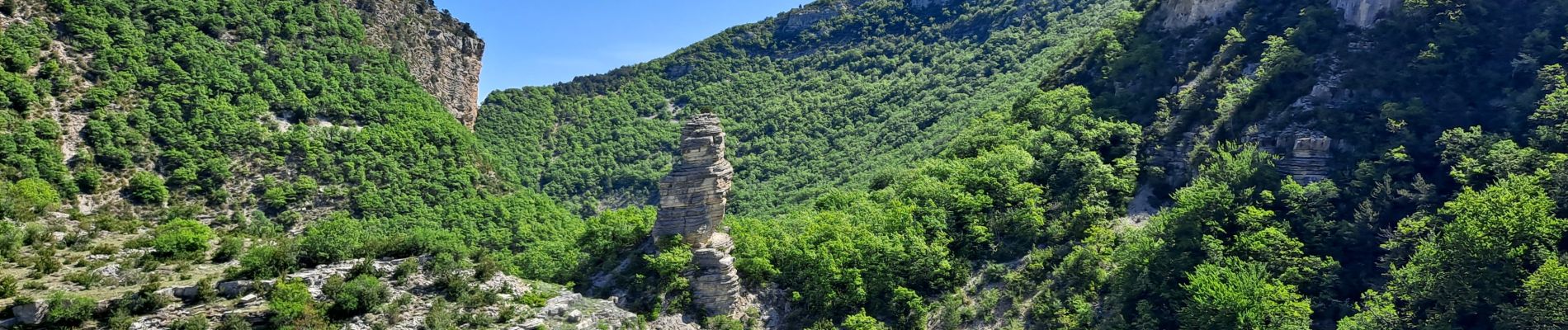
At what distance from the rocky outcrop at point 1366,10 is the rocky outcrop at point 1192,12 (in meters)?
9.84

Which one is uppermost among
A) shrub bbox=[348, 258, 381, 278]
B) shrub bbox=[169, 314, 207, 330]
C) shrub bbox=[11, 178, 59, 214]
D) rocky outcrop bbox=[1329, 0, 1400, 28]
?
shrub bbox=[11, 178, 59, 214]

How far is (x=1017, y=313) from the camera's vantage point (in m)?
41.9

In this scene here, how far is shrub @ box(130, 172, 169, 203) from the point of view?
46.2 m

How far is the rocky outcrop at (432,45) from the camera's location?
81.3 m

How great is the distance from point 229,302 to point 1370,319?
130 ft

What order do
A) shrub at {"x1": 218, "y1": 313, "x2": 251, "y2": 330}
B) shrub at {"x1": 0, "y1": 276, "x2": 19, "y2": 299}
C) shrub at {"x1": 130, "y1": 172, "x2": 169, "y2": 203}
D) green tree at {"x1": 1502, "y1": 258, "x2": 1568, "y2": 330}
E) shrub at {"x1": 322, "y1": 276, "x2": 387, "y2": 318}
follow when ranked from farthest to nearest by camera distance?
shrub at {"x1": 130, "y1": 172, "x2": 169, "y2": 203} → shrub at {"x1": 322, "y1": 276, "x2": 387, "y2": 318} → green tree at {"x1": 1502, "y1": 258, "x2": 1568, "y2": 330} → shrub at {"x1": 218, "y1": 313, "x2": 251, "y2": 330} → shrub at {"x1": 0, "y1": 276, "x2": 19, "y2": 299}

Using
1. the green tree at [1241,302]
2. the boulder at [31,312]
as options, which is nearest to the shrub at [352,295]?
the boulder at [31,312]

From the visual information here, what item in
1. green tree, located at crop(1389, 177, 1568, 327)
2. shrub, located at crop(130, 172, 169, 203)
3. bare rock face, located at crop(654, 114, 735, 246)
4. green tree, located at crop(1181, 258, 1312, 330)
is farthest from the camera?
shrub, located at crop(130, 172, 169, 203)

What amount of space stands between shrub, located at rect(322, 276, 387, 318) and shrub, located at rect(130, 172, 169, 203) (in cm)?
2188

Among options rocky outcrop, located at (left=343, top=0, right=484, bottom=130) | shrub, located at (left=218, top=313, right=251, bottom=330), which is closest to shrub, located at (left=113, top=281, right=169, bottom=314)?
shrub, located at (left=218, top=313, right=251, bottom=330)

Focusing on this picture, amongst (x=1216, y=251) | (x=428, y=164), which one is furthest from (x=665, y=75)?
(x=1216, y=251)

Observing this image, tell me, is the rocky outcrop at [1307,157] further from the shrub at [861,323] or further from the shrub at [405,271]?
the shrub at [405,271]

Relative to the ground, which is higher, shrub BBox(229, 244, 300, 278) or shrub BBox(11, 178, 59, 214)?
shrub BBox(11, 178, 59, 214)

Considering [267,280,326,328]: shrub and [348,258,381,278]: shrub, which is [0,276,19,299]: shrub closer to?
[267,280,326,328]: shrub
